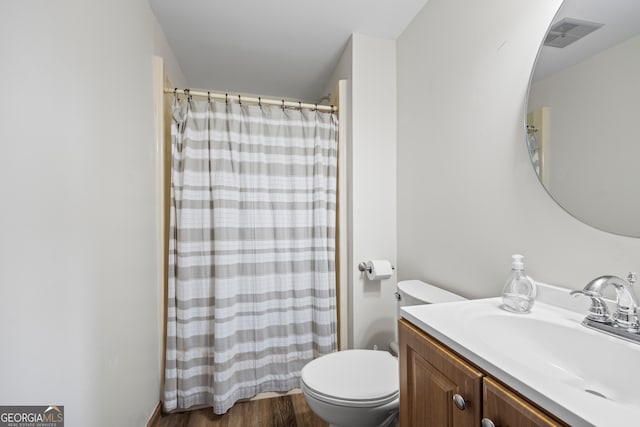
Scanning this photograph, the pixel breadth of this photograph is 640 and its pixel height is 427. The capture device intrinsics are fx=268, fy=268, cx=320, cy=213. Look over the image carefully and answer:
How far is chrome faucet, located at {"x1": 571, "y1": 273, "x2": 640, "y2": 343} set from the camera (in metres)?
0.66

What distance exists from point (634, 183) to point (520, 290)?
0.42 meters

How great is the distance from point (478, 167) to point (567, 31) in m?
0.51

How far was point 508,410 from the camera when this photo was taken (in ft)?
1.75

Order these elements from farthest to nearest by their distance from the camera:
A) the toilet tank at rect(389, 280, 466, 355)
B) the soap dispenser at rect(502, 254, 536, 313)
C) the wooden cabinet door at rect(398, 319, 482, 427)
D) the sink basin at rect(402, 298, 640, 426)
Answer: the toilet tank at rect(389, 280, 466, 355) < the soap dispenser at rect(502, 254, 536, 313) < the wooden cabinet door at rect(398, 319, 482, 427) < the sink basin at rect(402, 298, 640, 426)

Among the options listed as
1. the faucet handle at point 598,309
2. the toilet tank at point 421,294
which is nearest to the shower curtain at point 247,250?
the toilet tank at point 421,294

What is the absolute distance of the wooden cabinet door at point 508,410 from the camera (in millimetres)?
475

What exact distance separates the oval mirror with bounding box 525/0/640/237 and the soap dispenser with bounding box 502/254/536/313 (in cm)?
23

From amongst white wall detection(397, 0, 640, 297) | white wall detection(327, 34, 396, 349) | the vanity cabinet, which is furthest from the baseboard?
white wall detection(397, 0, 640, 297)

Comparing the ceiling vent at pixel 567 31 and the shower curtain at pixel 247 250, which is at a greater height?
the ceiling vent at pixel 567 31

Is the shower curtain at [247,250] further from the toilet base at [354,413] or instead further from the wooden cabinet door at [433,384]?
the wooden cabinet door at [433,384]

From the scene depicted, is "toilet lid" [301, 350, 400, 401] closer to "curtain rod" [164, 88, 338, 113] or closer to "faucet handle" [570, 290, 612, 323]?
"faucet handle" [570, 290, 612, 323]

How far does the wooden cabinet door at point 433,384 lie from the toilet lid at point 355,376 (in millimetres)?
290

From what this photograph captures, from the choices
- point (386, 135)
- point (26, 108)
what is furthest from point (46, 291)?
point (386, 135)

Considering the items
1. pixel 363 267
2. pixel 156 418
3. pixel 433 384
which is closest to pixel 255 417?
pixel 156 418
